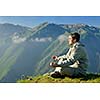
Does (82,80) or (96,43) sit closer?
(82,80)

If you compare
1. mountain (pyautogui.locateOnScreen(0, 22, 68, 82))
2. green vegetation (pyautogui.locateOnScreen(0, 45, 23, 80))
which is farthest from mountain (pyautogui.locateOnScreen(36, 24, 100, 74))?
green vegetation (pyautogui.locateOnScreen(0, 45, 23, 80))

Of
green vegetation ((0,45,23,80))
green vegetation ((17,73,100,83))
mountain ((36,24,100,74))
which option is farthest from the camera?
mountain ((36,24,100,74))

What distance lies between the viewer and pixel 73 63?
10.2 metres

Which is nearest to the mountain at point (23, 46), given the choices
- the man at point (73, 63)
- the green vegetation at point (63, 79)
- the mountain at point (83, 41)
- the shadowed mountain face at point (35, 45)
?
the shadowed mountain face at point (35, 45)

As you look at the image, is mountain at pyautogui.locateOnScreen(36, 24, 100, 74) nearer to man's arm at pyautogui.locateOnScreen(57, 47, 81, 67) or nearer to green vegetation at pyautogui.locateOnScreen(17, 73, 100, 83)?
green vegetation at pyautogui.locateOnScreen(17, 73, 100, 83)

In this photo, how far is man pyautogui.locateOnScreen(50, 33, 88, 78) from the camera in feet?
33.2

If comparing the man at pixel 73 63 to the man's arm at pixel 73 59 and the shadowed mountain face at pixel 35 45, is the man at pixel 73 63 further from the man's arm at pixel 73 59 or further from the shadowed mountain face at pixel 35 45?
the shadowed mountain face at pixel 35 45

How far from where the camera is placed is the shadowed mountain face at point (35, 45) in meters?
12.0

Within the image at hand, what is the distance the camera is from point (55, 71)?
402 inches

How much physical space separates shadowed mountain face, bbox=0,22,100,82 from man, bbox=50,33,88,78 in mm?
1536
